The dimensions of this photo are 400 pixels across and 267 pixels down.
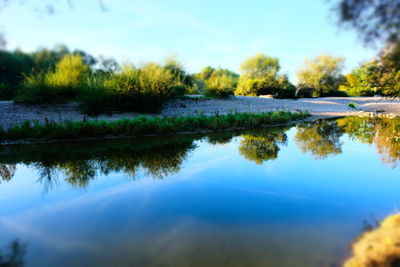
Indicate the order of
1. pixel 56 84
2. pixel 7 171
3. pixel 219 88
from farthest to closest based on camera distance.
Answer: pixel 219 88
pixel 56 84
pixel 7 171

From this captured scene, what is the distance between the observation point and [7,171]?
3998mm

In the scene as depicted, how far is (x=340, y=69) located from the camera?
3447cm

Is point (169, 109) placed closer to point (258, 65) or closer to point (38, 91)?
point (38, 91)

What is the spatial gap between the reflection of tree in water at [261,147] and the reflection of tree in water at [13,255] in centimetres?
341

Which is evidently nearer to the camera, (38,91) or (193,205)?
(193,205)

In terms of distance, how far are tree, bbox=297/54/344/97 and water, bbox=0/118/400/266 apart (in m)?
29.3

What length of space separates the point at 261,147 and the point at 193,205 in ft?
10.9

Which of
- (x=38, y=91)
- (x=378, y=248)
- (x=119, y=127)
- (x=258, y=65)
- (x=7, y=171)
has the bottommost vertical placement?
(x=7, y=171)

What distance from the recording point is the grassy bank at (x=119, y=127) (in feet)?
20.7

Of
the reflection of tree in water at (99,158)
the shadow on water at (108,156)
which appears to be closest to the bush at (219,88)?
the shadow on water at (108,156)

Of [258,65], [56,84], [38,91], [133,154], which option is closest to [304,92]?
[258,65]

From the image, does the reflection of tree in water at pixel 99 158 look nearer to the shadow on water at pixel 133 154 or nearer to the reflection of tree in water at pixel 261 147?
the shadow on water at pixel 133 154

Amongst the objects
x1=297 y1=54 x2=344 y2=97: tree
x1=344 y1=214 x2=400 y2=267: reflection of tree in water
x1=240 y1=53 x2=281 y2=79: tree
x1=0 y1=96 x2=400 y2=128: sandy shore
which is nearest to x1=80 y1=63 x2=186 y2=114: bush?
x1=0 y1=96 x2=400 y2=128: sandy shore

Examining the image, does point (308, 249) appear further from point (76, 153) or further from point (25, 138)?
point (25, 138)
